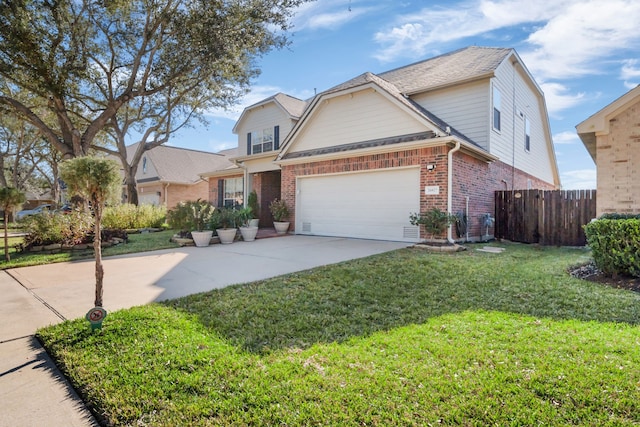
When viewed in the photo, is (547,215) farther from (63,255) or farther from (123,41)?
(123,41)

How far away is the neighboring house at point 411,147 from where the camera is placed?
979cm

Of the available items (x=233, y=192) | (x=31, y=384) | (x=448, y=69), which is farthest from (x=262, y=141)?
(x=31, y=384)

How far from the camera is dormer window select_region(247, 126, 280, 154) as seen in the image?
1689 centimetres

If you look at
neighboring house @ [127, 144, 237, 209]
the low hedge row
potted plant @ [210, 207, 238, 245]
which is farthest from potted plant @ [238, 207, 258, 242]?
neighboring house @ [127, 144, 237, 209]

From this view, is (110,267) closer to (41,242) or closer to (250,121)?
(41,242)

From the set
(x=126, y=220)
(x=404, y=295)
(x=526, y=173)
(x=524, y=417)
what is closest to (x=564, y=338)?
(x=524, y=417)

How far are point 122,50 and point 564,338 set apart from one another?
58.1 ft

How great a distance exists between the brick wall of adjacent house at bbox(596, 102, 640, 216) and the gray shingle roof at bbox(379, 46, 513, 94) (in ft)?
15.7

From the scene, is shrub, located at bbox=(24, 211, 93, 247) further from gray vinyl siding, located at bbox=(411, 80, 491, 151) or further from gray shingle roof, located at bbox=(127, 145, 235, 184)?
gray shingle roof, located at bbox=(127, 145, 235, 184)

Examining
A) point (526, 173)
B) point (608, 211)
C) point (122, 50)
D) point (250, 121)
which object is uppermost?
point (122, 50)

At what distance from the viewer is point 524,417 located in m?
2.05

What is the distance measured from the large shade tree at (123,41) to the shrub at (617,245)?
11968 mm

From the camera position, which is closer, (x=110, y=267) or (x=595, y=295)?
(x=595, y=295)

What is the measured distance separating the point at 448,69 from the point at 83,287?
44.4 feet
